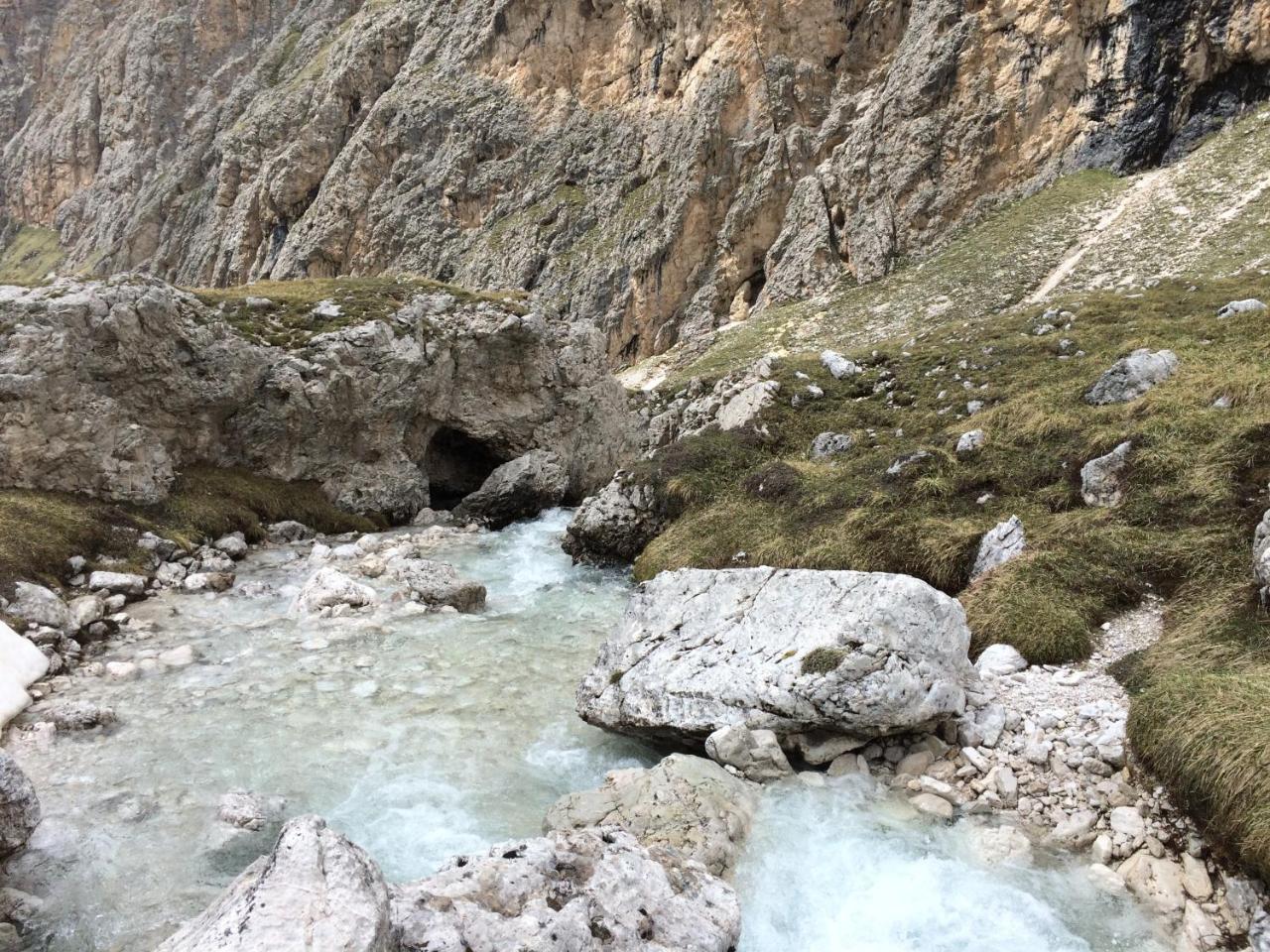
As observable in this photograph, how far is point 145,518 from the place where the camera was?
17.6 meters

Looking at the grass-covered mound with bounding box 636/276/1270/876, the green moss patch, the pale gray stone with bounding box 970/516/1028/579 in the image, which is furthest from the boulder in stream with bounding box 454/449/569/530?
the green moss patch

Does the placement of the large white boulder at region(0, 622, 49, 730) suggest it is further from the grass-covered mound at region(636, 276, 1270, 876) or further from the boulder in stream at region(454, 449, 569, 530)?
the boulder in stream at region(454, 449, 569, 530)

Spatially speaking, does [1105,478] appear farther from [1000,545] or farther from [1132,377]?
[1132,377]

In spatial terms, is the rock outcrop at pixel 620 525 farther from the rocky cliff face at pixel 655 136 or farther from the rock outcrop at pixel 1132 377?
the rocky cliff face at pixel 655 136

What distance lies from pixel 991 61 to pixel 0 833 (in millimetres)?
79348

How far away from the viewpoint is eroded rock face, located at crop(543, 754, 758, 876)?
6551 millimetres

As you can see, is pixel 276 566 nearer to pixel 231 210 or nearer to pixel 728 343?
pixel 728 343

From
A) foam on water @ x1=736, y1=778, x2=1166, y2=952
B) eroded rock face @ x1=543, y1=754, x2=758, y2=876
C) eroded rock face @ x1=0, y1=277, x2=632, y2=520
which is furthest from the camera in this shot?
eroded rock face @ x1=0, y1=277, x2=632, y2=520

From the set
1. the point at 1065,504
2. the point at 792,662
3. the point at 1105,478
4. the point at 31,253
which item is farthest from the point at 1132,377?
the point at 31,253

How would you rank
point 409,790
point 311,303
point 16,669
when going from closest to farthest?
point 409,790, point 16,669, point 311,303

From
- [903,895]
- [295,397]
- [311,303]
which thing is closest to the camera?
[903,895]

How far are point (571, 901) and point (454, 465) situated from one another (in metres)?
25.6

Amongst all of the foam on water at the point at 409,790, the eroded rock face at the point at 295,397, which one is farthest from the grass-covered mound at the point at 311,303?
the foam on water at the point at 409,790

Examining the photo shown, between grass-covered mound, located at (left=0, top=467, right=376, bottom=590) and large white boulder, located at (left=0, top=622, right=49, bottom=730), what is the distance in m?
2.58
